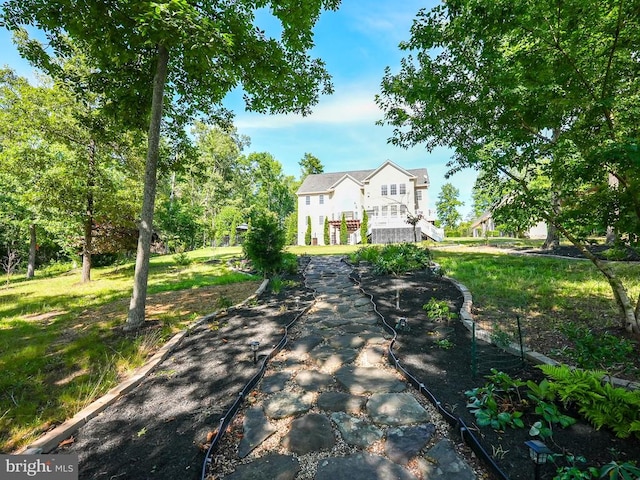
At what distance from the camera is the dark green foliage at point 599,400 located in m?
1.99

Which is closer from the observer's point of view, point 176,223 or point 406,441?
point 406,441

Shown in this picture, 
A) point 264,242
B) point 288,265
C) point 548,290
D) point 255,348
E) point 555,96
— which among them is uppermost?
point 555,96

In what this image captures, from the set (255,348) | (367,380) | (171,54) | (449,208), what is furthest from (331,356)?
(449,208)

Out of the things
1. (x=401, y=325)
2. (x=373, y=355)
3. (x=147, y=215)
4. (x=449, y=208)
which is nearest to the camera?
(x=373, y=355)

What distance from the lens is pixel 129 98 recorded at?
552 cm

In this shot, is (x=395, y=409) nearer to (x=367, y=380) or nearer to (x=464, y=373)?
(x=367, y=380)

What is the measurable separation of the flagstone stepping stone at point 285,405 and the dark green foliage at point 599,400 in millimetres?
2186

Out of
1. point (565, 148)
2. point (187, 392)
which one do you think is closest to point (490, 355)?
point (565, 148)

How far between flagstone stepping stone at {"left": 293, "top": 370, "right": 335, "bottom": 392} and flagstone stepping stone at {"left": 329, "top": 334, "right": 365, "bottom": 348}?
77 centimetres

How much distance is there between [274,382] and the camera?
3146 millimetres

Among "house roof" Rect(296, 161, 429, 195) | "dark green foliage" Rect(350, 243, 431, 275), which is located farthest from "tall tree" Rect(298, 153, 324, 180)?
"dark green foliage" Rect(350, 243, 431, 275)

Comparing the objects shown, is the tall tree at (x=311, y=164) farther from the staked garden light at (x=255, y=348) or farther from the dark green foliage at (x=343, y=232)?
the staked garden light at (x=255, y=348)

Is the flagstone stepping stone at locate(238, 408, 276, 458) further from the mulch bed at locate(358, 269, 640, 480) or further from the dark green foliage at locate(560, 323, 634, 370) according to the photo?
the dark green foliage at locate(560, 323, 634, 370)

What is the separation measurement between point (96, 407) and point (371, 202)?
28.3m
